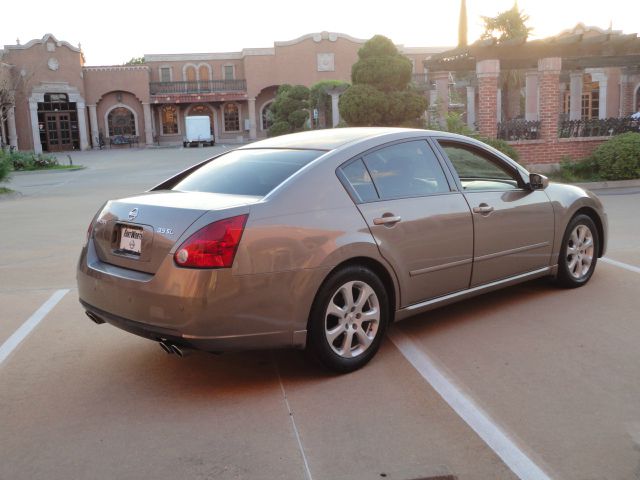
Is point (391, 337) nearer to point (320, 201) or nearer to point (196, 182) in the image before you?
point (320, 201)

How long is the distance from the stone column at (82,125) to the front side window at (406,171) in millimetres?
54370

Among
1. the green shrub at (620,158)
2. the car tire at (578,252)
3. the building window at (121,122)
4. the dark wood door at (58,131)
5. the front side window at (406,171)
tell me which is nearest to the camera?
the front side window at (406,171)

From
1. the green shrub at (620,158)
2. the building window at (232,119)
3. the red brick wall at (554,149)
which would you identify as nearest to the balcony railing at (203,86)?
the building window at (232,119)

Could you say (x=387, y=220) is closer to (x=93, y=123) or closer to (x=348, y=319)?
(x=348, y=319)

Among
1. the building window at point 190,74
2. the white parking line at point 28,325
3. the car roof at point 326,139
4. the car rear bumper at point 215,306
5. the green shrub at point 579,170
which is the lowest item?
the white parking line at point 28,325

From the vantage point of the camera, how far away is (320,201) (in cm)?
432

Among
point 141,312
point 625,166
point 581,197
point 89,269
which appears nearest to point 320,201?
point 141,312

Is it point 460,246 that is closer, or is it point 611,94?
point 460,246

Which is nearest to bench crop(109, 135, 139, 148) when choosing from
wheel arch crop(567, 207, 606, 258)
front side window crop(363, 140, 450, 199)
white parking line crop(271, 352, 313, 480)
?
wheel arch crop(567, 207, 606, 258)

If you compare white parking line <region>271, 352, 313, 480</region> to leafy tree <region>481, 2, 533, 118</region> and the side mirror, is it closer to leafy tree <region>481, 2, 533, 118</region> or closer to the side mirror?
the side mirror

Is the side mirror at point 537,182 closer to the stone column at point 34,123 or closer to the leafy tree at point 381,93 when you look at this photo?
the leafy tree at point 381,93

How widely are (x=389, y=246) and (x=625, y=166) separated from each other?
12654mm

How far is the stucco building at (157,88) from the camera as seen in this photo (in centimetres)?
5331

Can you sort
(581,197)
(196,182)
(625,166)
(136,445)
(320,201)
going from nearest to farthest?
(136,445) < (320,201) < (196,182) < (581,197) < (625,166)
